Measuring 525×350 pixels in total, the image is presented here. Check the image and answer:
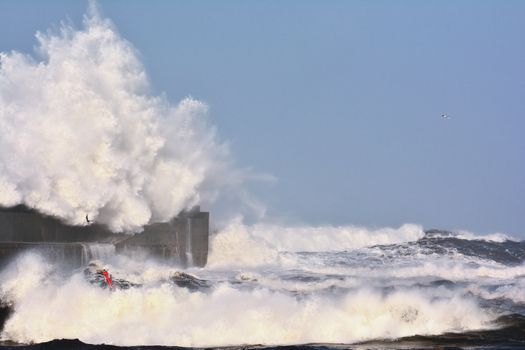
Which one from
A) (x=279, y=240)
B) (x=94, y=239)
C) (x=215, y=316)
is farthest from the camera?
(x=279, y=240)

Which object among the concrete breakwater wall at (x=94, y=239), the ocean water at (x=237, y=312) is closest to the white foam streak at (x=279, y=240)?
the concrete breakwater wall at (x=94, y=239)

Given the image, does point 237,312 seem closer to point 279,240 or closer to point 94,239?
point 94,239

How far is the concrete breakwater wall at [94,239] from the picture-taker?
834 inches

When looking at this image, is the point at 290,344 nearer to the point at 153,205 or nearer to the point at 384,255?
the point at 153,205

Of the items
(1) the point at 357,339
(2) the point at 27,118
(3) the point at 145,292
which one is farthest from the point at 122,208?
(1) the point at 357,339

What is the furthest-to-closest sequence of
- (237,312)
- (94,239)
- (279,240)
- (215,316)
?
(279,240)
(94,239)
(237,312)
(215,316)

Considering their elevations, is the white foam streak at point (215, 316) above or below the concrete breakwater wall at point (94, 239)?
below

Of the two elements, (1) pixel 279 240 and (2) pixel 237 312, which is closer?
(2) pixel 237 312

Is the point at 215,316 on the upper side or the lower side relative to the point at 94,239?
lower

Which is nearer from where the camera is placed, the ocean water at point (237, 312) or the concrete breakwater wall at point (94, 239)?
the ocean water at point (237, 312)

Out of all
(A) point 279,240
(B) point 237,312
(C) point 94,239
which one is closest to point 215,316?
(B) point 237,312

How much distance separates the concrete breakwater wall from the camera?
69.5 ft

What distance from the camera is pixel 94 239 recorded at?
2614 centimetres

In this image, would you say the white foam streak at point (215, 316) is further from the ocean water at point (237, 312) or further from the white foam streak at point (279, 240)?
the white foam streak at point (279, 240)
